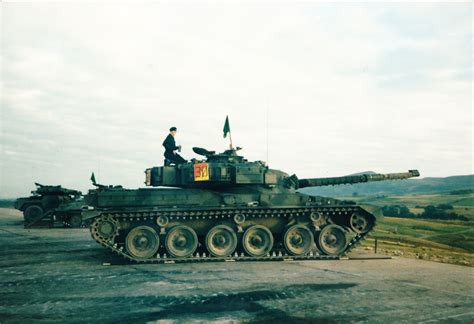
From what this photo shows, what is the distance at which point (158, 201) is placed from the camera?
44.4ft

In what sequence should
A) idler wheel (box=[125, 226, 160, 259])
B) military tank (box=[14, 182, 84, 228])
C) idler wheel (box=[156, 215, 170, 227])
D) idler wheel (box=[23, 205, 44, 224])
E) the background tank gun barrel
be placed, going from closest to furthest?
idler wheel (box=[125, 226, 160, 259]) → idler wheel (box=[156, 215, 170, 227]) → the background tank gun barrel → military tank (box=[14, 182, 84, 228]) → idler wheel (box=[23, 205, 44, 224])

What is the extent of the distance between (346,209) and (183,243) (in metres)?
5.76

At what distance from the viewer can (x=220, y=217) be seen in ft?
45.9

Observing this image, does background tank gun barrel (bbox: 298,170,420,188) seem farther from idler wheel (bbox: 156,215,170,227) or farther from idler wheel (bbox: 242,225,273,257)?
idler wheel (bbox: 156,215,170,227)

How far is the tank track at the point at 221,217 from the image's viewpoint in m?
13.2

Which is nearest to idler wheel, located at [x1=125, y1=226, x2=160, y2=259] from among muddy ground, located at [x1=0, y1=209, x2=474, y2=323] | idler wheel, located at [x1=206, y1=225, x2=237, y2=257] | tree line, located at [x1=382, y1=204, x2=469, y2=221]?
muddy ground, located at [x1=0, y1=209, x2=474, y2=323]

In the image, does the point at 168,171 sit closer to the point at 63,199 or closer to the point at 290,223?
the point at 290,223

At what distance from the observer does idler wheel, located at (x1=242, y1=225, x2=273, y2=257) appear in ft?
45.4

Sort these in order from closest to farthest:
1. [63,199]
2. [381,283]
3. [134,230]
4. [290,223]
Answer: [381,283], [134,230], [290,223], [63,199]

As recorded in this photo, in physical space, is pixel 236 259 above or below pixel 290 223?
below

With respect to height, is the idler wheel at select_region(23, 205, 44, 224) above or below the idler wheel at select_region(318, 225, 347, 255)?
above

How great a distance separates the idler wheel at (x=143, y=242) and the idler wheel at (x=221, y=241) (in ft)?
5.81

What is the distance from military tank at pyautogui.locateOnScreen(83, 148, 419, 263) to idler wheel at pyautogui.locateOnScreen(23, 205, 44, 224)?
17125 mm

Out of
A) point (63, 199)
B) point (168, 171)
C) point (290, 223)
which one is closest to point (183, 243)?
point (168, 171)
